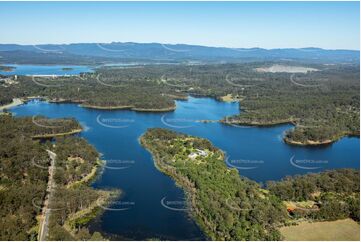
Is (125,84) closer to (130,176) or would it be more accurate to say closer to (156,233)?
(130,176)

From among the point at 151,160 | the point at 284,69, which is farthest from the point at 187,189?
the point at 284,69

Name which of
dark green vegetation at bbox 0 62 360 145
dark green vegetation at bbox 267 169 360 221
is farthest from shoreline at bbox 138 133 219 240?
dark green vegetation at bbox 0 62 360 145

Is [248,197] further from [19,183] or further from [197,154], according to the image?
[19,183]

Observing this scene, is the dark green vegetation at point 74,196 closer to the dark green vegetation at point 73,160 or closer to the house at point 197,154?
the dark green vegetation at point 73,160

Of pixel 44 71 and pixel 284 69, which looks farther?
pixel 284 69

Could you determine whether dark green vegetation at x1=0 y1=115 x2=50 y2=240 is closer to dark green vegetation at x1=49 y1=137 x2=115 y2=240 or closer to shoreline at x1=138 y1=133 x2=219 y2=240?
dark green vegetation at x1=49 y1=137 x2=115 y2=240

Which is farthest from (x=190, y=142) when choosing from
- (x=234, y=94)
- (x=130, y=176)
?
(x=234, y=94)
